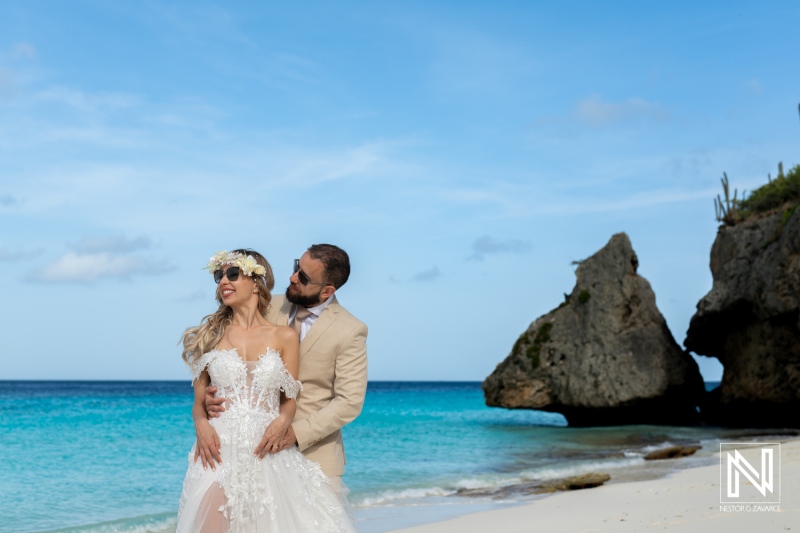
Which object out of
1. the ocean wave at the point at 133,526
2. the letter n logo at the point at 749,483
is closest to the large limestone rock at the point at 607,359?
the letter n logo at the point at 749,483

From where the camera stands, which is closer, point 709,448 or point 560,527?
point 560,527

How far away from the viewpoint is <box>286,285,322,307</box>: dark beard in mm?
4508

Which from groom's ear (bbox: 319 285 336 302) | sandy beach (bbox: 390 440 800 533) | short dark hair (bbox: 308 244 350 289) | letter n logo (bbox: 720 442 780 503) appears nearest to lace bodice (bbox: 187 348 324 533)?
groom's ear (bbox: 319 285 336 302)

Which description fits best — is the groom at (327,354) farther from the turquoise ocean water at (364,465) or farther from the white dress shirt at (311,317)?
the turquoise ocean water at (364,465)

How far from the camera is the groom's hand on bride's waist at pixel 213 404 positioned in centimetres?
425

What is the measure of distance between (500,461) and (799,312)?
361 inches

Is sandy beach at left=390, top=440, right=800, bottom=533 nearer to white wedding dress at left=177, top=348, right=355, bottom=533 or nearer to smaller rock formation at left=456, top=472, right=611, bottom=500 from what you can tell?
smaller rock formation at left=456, top=472, right=611, bottom=500

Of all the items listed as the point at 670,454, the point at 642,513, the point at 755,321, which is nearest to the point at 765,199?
the point at 755,321

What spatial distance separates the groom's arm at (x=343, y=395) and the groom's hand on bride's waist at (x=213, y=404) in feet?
1.27

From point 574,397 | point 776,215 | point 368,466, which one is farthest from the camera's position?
point 574,397

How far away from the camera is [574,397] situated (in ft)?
90.8

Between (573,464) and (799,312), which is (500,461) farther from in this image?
(799,312)

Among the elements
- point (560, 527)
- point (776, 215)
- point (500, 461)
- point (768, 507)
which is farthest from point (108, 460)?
point (776, 215)

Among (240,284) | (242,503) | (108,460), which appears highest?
(240,284)
